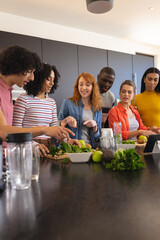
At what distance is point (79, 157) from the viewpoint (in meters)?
1.23

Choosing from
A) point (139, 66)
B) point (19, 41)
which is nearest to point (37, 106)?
point (19, 41)

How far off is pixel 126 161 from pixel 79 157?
30 cm

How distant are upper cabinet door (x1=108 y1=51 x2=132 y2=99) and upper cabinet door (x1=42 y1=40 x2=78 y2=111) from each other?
0.90 m

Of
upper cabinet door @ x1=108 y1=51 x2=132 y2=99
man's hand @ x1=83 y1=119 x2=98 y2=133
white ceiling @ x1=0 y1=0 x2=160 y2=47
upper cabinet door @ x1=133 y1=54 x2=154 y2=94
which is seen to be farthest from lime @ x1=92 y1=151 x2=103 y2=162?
upper cabinet door @ x1=133 y1=54 x2=154 y2=94

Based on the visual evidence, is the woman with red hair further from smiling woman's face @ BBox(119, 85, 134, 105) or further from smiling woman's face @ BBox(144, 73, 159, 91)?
smiling woman's face @ BBox(144, 73, 159, 91)

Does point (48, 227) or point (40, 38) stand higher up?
point (40, 38)

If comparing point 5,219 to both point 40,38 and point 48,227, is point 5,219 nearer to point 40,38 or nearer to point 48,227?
point 48,227

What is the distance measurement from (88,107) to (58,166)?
1.08m

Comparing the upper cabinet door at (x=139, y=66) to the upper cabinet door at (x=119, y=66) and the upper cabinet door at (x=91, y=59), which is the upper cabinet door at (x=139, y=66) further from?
the upper cabinet door at (x=91, y=59)

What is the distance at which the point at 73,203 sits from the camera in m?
0.64

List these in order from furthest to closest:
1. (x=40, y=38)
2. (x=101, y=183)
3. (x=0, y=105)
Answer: (x=40, y=38), (x=0, y=105), (x=101, y=183)

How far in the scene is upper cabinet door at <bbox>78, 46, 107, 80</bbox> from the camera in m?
4.21

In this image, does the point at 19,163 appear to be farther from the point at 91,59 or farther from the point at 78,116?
the point at 91,59

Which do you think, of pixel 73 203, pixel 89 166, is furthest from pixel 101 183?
pixel 89 166
